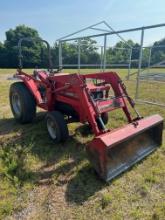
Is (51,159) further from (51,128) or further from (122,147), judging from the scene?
(122,147)

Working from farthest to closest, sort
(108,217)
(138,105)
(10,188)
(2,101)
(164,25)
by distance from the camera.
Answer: (2,101), (138,105), (164,25), (10,188), (108,217)

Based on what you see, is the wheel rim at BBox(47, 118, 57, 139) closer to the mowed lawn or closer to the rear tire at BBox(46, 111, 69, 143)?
the rear tire at BBox(46, 111, 69, 143)

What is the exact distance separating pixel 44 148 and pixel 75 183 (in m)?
1.11

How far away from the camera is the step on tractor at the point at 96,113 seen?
275 centimetres

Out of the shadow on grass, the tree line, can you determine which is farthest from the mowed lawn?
the tree line

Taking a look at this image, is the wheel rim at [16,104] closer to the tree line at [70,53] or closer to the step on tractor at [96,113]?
the step on tractor at [96,113]

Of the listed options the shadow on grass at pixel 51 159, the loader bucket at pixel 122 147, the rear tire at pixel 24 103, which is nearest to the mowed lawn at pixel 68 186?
the shadow on grass at pixel 51 159

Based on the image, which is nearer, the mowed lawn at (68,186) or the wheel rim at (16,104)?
the mowed lawn at (68,186)

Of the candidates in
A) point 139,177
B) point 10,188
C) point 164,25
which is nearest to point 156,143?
point 139,177

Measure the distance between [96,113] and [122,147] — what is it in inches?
22.7

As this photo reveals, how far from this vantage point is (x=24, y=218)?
2234 mm

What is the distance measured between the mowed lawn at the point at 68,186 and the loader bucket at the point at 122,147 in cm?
11

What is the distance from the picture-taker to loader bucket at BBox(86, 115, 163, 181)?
2.62 m

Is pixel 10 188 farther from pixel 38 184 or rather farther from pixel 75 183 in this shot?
pixel 75 183
